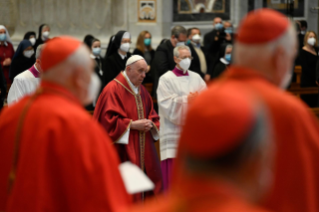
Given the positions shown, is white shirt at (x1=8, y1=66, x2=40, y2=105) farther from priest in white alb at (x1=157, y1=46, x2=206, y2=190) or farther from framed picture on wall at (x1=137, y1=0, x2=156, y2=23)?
framed picture on wall at (x1=137, y1=0, x2=156, y2=23)

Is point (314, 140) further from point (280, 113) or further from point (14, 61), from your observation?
point (14, 61)

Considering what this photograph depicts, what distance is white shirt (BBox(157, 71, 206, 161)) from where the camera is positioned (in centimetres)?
706

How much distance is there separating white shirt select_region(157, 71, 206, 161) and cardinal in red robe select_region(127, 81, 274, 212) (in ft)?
18.0

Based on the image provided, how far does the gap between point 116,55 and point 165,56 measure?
2.93 ft

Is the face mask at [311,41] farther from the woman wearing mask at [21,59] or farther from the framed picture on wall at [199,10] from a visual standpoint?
the woman wearing mask at [21,59]

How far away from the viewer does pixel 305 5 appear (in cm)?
1465

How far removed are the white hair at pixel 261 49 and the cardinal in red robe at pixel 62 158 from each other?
2.87ft

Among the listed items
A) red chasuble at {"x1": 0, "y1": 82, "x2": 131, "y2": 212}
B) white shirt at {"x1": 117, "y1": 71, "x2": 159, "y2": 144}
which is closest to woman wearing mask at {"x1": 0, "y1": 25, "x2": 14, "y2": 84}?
white shirt at {"x1": 117, "y1": 71, "x2": 159, "y2": 144}

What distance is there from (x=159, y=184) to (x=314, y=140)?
4120mm

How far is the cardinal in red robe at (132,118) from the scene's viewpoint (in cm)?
618

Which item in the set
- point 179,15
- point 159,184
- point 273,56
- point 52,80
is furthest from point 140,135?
point 179,15

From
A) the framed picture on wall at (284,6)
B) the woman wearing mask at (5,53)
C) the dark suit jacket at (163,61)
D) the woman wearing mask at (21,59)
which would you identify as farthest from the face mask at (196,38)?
the framed picture on wall at (284,6)

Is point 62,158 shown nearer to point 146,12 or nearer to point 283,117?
point 283,117

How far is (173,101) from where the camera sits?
7055mm
